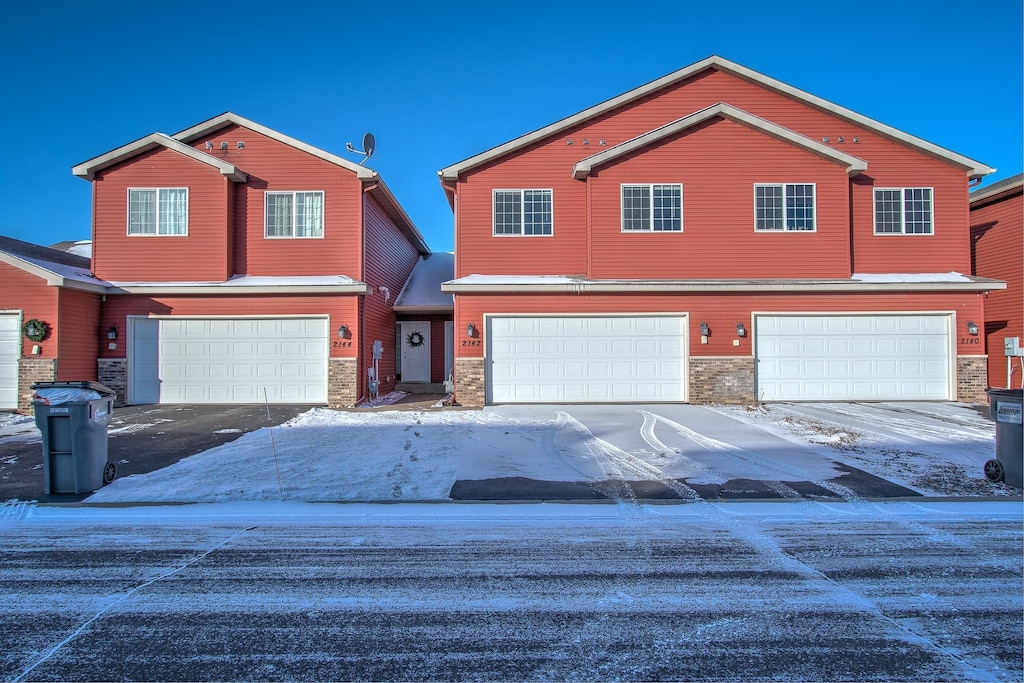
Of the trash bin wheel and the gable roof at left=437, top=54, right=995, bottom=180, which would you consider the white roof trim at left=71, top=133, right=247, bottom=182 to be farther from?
the trash bin wheel

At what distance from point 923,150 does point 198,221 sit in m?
18.6

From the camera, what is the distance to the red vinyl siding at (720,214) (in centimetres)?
1406

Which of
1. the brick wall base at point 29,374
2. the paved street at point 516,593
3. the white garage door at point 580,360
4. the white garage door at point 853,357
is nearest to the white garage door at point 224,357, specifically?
the brick wall base at point 29,374

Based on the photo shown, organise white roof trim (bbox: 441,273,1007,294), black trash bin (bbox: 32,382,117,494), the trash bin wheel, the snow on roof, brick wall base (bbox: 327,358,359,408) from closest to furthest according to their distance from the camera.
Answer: black trash bin (bbox: 32,382,117,494), the trash bin wheel, white roof trim (bbox: 441,273,1007,294), brick wall base (bbox: 327,358,359,408), the snow on roof

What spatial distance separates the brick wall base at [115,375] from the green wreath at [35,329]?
143 centimetres

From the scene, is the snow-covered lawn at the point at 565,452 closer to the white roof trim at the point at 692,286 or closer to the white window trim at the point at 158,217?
the white roof trim at the point at 692,286

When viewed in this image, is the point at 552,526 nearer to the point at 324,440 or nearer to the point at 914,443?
the point at 324,440

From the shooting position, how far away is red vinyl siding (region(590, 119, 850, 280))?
14.1 metres

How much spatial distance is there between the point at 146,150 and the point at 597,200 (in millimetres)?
11575

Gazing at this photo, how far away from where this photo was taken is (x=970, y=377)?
1384 centimetres

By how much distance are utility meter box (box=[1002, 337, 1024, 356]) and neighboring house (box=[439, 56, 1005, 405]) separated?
731 mm

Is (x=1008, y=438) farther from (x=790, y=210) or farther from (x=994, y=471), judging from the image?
(x=790, y=210)

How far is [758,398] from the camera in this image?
1387 cm

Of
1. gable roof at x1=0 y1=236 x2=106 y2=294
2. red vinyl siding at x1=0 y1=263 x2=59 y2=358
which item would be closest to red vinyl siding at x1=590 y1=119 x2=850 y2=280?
gable roof at x1=0 y1=236 x2=106 y2=294
